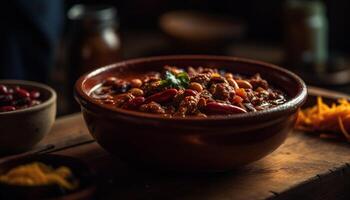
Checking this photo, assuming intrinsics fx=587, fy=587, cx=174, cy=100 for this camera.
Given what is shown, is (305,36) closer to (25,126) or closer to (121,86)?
(121,86)

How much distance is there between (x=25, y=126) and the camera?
1888 mm

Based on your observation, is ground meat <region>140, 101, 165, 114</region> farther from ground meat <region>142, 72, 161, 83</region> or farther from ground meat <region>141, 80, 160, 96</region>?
ground meat <region>142, 72, 161, 83</region>

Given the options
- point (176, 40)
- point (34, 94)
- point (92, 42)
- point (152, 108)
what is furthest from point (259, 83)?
point (176, 40)

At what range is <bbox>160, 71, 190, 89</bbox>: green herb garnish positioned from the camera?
1823 mm

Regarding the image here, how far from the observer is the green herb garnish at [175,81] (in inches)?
71.8

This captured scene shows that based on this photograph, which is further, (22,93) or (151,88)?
(22,93)

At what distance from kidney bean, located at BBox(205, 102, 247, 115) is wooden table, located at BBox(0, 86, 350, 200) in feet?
0.71

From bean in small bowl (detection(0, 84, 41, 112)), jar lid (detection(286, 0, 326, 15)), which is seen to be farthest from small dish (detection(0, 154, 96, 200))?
jar lid (detection(286, 0, 326, 15))

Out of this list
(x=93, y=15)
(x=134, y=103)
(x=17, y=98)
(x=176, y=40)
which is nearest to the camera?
(x=134, y=103)

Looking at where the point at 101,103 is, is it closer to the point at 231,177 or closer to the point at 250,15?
the point at 231,177

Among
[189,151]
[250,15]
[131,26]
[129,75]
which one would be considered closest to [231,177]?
[189,151]

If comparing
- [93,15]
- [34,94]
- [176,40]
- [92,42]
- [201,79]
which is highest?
[201,79]

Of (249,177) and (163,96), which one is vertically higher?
(163,96)

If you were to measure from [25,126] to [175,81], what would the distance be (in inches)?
19.9
